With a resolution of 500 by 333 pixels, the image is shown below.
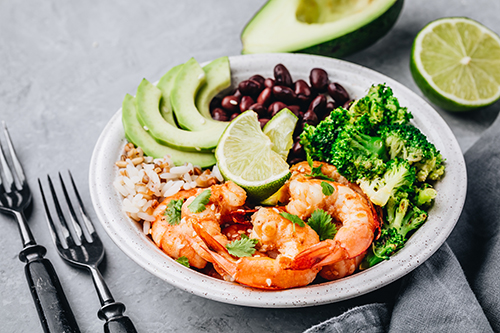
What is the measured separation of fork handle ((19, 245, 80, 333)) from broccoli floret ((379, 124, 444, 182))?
4.95 ft

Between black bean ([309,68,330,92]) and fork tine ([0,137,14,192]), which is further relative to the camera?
black bean ([309,68,330,92])

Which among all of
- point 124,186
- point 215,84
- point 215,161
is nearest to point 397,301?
point 215,161

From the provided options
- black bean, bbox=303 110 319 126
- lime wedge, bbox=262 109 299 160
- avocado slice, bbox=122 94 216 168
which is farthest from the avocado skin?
avocado slice, bbox=122 94 216 168

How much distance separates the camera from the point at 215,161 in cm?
217

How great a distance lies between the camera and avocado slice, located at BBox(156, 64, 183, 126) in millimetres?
2334

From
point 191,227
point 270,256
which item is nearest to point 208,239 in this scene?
point 191,227

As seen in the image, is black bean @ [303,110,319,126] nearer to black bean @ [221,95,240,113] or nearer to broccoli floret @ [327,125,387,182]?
broccoli floret @ [327,125,387,182]

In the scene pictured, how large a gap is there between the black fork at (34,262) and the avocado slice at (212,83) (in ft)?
3.29

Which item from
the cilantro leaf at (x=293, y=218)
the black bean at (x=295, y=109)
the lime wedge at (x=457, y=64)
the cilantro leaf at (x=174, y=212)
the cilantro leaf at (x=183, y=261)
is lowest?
the lime wedge at (x=457, y=64)

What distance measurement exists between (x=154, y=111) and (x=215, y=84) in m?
0.39

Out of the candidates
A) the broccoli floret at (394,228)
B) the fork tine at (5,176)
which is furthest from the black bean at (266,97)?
the fork tine at (5,176)

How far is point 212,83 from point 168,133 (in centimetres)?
44

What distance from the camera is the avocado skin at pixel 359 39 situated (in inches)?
108

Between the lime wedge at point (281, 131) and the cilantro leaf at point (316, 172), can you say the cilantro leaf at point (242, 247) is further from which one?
the lime wedge at point (281, 131)
